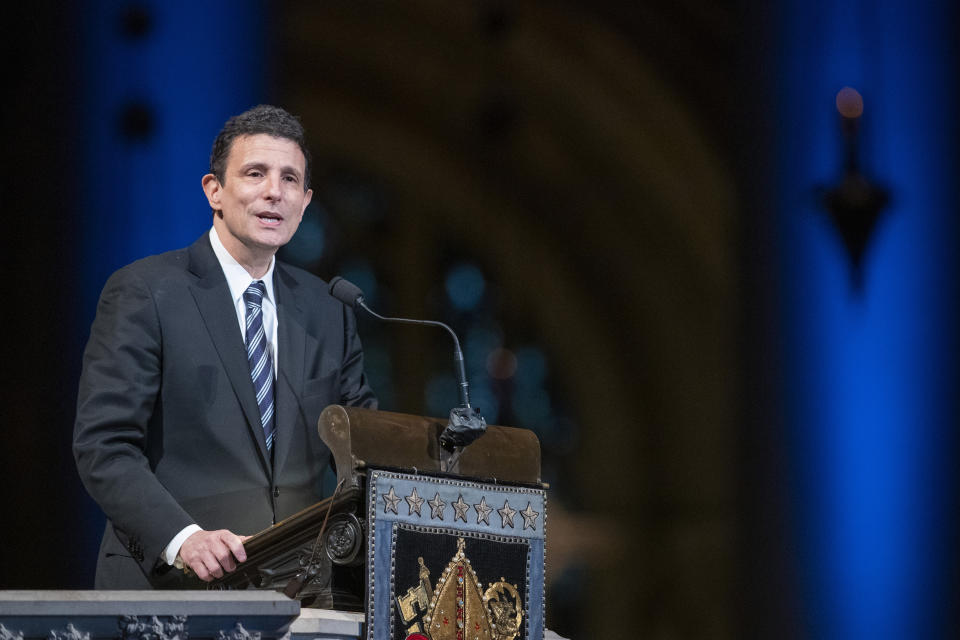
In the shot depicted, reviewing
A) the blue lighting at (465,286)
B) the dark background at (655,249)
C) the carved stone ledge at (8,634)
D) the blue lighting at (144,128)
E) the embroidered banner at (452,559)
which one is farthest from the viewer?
the blue lighting at (465,286)

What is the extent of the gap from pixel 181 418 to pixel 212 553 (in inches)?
13.4

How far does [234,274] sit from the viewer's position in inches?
105

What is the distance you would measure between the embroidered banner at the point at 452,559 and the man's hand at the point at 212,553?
27cm

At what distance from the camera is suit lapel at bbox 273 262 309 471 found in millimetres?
2547

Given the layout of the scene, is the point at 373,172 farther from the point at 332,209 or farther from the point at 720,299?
the point at 720,299

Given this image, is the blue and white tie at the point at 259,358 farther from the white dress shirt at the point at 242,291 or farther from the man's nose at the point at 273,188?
the man's nose at the point at 273,188

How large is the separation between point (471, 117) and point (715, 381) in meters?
1.27

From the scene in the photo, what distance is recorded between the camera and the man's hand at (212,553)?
2244 mm

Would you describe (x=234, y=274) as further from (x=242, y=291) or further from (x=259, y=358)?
(x=259, y=358)

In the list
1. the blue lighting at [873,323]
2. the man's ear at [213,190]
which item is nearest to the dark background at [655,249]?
the blue lighting at [873,323]

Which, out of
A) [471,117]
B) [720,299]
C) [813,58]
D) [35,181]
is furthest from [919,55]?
[35,181]

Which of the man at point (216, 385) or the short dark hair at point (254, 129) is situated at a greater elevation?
the short dark hair at point (254, 129)

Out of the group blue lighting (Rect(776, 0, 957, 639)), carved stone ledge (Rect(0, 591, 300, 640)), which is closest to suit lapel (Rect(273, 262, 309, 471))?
carved stone ledge (Rect(0, 591, 300, 640))

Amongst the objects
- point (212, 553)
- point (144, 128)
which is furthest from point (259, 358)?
point (144, 128)
